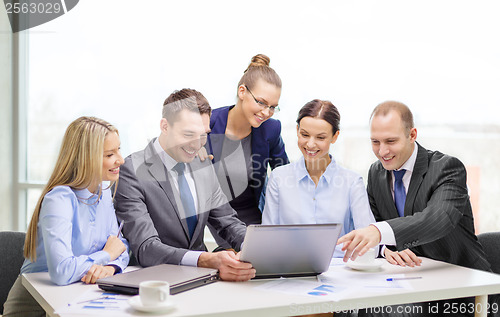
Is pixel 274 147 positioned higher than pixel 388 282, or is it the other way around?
pixel 274 147

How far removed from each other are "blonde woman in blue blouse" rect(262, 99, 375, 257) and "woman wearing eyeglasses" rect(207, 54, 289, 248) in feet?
0.84

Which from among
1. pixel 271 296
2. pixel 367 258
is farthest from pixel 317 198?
pixel 271 296

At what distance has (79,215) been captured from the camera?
1926 mm

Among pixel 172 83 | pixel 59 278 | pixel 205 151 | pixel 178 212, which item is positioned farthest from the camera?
pixel 172 83

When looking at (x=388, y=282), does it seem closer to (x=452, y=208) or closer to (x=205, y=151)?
(x=452, y=208)

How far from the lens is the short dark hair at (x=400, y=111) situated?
2.52 meters

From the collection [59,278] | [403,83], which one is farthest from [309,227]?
[403,83]

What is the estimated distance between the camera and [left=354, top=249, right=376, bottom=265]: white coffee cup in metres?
2.11

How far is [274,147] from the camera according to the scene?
293 centimetres

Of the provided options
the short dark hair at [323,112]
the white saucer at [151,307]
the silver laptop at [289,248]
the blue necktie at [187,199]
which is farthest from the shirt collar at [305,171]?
the white saucer at [151,307]

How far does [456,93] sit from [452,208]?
2.02 meters

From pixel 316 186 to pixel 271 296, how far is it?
955 millimetres

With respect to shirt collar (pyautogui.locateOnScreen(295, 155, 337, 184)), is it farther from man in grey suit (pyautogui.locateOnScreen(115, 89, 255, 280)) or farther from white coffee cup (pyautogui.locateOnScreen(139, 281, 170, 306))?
white coffee cup (pyautogui.locateOnScreen(139, 281, 170, 306))

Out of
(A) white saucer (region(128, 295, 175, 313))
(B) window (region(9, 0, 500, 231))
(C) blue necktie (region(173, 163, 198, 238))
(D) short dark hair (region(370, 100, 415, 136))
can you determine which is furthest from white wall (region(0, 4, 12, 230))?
(A) white saucer (region(128, 295, 175, 313))
